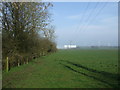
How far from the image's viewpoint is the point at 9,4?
14852 mm

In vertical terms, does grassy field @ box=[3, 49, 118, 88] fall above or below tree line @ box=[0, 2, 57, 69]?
below

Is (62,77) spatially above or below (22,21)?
below

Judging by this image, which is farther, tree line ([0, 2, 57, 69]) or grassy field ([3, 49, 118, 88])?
tree line ([0, 2, 57, 69])

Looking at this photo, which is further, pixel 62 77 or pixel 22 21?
pixel 22 21

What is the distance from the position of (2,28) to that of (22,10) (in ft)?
9.47

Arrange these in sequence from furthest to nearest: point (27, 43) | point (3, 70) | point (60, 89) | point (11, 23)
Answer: point (27, 43)
point (11, 23)
point (3, 70)
point (60, 89)

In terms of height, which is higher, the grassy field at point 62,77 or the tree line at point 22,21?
the tree line at point 22,21

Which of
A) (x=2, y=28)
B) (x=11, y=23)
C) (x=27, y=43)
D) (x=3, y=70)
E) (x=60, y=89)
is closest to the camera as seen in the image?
(x=60, y=89)

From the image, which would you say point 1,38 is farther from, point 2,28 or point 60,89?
point 60,89

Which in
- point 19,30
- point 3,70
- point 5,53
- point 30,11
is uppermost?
point 30,11

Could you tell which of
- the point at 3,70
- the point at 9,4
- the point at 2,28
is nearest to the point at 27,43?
the point at 2,28

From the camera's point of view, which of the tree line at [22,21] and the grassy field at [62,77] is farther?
the tree line at [22,21]

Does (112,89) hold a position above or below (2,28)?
below

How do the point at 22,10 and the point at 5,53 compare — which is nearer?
the point at 5,53
